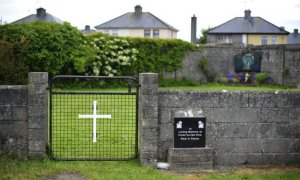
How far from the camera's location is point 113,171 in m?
7.16

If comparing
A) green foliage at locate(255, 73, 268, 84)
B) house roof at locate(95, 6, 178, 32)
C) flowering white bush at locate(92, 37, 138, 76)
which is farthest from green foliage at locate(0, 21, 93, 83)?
house roof at locate(95, 6, 178, 32)

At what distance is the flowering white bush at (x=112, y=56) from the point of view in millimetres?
23219

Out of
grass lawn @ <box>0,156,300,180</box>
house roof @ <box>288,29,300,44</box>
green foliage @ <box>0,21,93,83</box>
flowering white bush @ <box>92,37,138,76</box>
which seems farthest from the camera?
house roof @ <box>288,29,300,44</box>

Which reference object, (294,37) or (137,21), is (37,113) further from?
(294,37)

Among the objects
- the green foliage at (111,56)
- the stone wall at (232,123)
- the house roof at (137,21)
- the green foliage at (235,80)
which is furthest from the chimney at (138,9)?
the stone wall at (232,123)

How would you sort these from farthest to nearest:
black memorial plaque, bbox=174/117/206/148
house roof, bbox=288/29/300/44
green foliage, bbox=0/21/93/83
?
house roof, bbox=288/29/300/44, green foliage, bbox=0/21/93/83, black memorial plaque, bbox=174/117/206/148

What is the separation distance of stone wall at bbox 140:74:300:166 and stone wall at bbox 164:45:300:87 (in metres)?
18.2

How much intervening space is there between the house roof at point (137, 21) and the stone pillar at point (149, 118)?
46924mm

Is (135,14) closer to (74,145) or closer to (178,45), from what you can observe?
(178,45)

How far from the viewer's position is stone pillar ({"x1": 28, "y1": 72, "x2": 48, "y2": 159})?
7383 mm

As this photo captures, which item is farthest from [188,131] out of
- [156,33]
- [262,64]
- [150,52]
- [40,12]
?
[156,33]

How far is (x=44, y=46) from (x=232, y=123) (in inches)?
550

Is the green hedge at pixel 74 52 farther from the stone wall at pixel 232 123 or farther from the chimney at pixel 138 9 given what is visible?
the chimney at pixel 138 9

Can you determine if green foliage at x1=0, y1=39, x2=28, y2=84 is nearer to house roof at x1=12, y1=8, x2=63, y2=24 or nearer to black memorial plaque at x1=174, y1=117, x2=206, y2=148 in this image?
black memorial plaque at x1=174, y1=117, x2=206, y2=148
